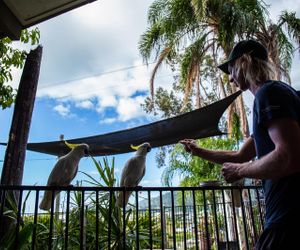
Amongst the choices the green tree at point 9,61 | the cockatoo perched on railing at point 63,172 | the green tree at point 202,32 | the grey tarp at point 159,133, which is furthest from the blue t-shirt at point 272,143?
the green tree at point 202,32

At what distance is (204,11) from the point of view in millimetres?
5988

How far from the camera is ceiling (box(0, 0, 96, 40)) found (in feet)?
5.75

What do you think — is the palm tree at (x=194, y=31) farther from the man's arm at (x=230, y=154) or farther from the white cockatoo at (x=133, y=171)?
the man's arm at (x=230, y=154)

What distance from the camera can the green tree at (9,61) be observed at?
3520 millimetres

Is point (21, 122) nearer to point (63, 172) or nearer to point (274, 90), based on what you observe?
point (63, 172)

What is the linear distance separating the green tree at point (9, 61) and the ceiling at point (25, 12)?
172 centimetres

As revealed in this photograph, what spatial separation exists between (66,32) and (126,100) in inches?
282

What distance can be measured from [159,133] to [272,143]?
3.36 meters

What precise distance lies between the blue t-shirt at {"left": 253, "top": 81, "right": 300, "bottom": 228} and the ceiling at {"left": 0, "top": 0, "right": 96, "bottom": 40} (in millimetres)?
1530

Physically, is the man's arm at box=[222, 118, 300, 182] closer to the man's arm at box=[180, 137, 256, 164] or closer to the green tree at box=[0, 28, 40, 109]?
the man's arm at box=[180, 137, 256, 164]

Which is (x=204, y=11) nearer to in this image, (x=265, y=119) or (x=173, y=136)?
(x=173, y=136)

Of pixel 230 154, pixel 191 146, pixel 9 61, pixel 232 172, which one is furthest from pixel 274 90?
pixel 9 61

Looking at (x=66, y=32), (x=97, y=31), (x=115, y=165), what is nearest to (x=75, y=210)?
(x=115, y=165)

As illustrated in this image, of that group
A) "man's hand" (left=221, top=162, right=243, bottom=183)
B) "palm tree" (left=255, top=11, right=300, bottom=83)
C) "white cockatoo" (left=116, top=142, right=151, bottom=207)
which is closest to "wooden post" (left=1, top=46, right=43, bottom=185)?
"white cockatoo" (left=116, top=142, right=151, bottom=207)
